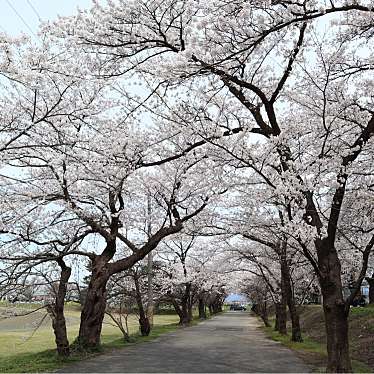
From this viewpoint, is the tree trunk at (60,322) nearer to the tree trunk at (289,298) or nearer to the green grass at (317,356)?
the green grass at (317,356)

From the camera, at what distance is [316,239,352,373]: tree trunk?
8.05 m

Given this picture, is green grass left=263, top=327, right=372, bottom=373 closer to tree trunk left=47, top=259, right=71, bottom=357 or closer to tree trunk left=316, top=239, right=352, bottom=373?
tree trunk left=316, top=239, right=352, bottom=373

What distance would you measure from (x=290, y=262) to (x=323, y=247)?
10.6 meters

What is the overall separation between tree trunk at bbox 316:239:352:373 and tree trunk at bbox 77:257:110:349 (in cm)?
668

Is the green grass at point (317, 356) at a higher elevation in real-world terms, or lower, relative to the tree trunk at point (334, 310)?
lower

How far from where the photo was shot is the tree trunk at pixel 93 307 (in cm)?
1283

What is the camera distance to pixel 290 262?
18.5m

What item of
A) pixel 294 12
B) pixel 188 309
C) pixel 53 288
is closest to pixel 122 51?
pixel 294 12

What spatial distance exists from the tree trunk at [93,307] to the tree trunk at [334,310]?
668cm

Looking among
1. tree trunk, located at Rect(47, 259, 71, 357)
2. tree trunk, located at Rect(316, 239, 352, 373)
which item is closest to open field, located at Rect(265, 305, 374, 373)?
tree trunk, located at Rect(316, 239, 352, 373)

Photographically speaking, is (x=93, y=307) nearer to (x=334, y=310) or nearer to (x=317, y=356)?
(x=317, y=356)

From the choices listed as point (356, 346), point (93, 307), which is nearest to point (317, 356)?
point (356, 346)

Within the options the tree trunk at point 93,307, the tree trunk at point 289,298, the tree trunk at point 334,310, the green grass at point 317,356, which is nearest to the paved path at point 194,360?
the green grass at point 317,356

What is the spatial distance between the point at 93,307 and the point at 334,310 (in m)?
7.18
